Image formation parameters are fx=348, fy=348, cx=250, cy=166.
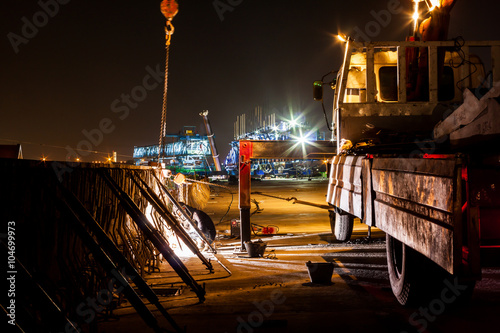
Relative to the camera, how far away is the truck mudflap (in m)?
2.26

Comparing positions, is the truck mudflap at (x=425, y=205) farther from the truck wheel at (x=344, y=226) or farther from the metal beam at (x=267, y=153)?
the metal beam at (x=267, y=153)

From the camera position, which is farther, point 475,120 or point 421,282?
point 421,282

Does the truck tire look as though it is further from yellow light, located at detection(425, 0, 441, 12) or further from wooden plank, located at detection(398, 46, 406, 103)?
yellow light, located at detection(425, 0, 441, 12)

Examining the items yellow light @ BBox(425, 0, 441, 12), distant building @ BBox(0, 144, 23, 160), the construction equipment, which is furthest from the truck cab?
the construction equipment

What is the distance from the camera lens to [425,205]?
263 cm

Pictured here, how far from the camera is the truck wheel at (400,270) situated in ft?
11.8

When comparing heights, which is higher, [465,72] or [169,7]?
[169,7]

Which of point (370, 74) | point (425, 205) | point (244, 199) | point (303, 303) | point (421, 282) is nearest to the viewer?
point (425, 205)

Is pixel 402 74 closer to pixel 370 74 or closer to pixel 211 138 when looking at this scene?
pixel 370 74

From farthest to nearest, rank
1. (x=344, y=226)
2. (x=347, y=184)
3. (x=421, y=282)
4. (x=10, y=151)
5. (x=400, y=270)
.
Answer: (x=10, y=151) → (x=344, y=226) → (x=347, y=184) → (x=400, y=270) → (x=421, y=282)

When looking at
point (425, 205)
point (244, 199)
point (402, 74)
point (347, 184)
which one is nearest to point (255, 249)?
point (244, 199)

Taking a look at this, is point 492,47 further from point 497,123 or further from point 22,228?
point 22,228

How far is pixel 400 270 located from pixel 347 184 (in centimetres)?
145

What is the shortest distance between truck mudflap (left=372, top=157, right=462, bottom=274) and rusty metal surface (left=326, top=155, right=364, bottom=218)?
805 millimetres
